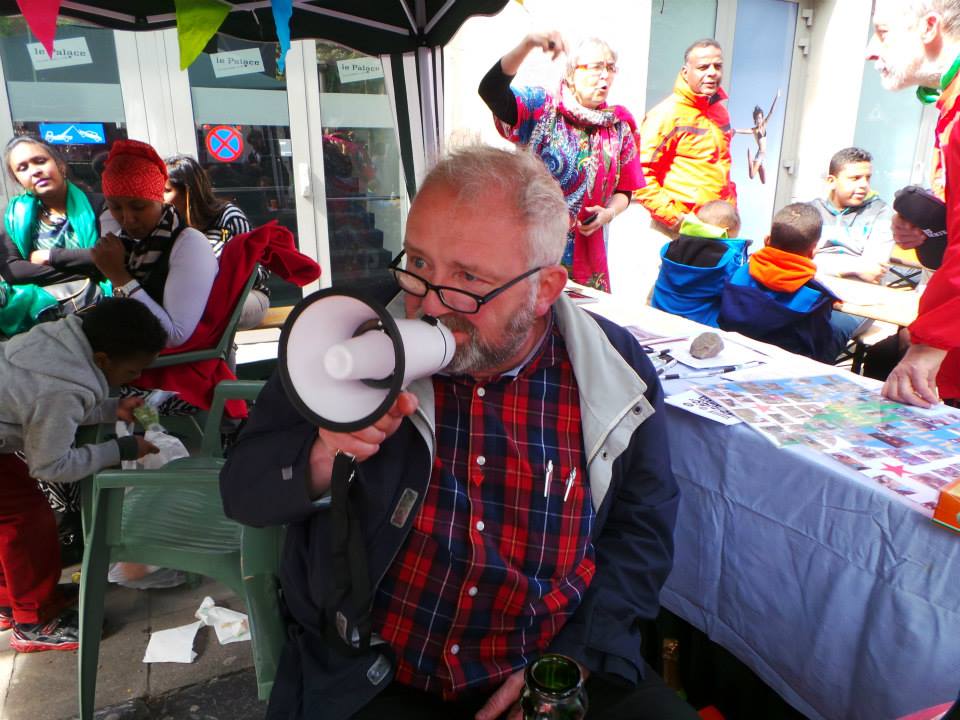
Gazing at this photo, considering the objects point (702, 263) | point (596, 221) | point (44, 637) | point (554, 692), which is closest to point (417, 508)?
point (554, 692)

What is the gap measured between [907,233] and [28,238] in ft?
16.1

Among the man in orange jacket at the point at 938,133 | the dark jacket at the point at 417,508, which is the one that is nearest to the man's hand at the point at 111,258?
the dark jacket at the point at 417,508

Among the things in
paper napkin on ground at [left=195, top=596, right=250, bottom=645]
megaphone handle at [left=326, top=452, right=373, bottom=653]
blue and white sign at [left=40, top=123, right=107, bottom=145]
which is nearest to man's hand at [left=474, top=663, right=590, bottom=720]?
megaphone handle at [left=326, top=452, right=373, bottom=653]

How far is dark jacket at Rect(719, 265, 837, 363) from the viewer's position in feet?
11.2

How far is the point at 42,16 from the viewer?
1.99 metres

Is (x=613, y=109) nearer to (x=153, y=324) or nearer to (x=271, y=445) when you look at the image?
(x=153, y=324)

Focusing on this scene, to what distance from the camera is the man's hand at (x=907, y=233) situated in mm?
2837

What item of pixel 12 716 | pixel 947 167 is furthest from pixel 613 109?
pixel 12 716

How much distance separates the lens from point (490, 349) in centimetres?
146

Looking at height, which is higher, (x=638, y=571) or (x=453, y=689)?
(x=638, y=571)

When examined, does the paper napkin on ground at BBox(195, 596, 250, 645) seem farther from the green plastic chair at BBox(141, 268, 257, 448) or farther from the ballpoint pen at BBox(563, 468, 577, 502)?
the ballpoint pen at BBox(563, 468, 577, 502)

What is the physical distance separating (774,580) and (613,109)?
3.17 meters

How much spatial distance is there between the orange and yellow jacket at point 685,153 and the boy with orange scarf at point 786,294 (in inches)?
86.4

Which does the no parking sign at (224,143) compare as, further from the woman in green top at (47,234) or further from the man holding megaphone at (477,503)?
the man holding megaphone at (477,503)
